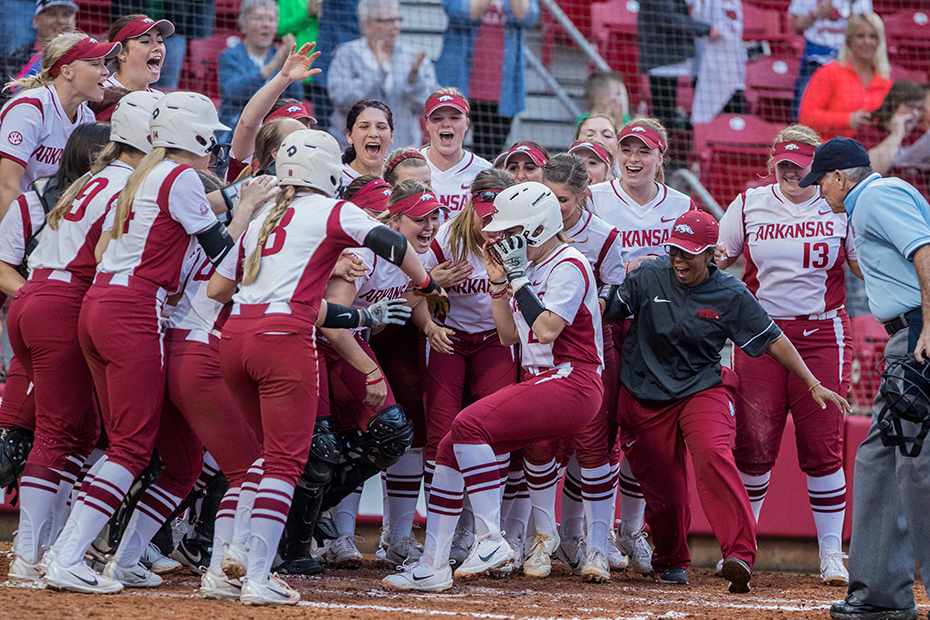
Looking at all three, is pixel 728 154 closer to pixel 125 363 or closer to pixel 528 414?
pixel 528 414

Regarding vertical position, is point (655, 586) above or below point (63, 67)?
below

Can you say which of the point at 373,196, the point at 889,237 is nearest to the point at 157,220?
the point at 373,196

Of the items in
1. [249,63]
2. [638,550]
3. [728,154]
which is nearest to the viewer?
[638,550]

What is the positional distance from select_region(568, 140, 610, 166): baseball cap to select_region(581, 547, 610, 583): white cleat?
234 cm

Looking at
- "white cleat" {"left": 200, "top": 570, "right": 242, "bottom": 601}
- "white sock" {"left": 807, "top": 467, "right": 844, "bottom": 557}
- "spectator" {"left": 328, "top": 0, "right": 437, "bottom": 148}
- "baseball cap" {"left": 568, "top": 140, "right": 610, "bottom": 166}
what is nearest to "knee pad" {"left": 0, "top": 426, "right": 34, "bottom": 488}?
"white cleat" {"left": 200, "top": 570, "right": 242, "bottom": 601}

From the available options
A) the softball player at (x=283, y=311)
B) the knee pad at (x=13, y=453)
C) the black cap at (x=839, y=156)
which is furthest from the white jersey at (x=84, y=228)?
the black cap at (x=839, y=156)

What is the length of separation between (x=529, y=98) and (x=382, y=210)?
16.5 feet

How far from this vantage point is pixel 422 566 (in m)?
4.71

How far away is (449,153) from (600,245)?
110cm

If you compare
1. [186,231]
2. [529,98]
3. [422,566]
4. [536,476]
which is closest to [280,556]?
[422,566]

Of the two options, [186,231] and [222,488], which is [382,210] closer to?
[186,231]

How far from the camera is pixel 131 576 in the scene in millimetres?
4516

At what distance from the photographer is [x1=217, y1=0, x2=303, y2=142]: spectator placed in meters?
8.60

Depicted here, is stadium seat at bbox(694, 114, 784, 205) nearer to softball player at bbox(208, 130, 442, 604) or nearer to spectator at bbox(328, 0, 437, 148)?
spectator at bbox(328, 0, 437, 148)
